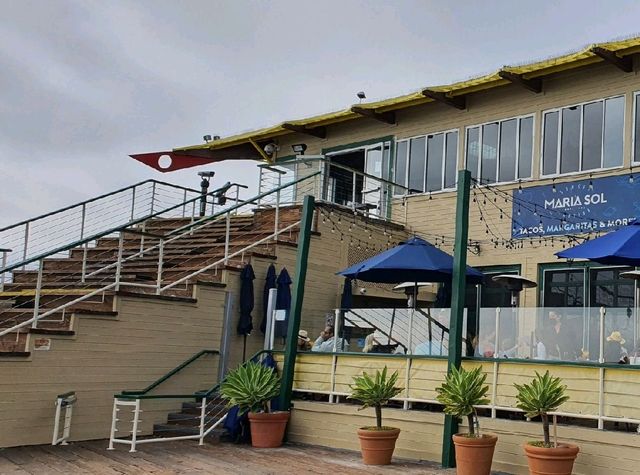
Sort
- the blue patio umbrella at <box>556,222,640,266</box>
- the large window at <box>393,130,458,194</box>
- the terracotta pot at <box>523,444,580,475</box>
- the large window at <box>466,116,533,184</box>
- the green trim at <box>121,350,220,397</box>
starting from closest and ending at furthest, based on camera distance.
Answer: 1. the terracotta pot at <box>523,444,580,475</box>
2. the blue patio umbrella at <box>556,222,640,266</box>
3. the green trim at <box>121,350,220,397</box>
4. the large window at <box>466,116,533,184</box>
5. the large window at <box>393,130,458,194</box>

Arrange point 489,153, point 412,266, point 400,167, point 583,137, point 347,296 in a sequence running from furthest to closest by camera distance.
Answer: point 400,167, point 489,153, point 347,296, point 583,137, point 412,266

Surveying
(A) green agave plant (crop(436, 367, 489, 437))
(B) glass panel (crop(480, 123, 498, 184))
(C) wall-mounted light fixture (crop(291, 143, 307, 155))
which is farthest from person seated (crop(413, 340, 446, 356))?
(C) wall-mounted light fixture (crop(291, 143, 307, 155))

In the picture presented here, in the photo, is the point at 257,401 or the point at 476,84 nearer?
the point at 257,401

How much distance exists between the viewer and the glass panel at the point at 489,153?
15609 mm

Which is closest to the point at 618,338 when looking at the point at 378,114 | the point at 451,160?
the point at 451,160

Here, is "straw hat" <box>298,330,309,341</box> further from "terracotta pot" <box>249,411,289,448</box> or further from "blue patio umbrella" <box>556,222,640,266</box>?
"blue patio umbrella" <box>556,222,640,266</box>

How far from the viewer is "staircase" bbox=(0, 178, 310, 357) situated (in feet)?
36.9

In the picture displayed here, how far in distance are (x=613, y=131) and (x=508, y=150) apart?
2131 mm

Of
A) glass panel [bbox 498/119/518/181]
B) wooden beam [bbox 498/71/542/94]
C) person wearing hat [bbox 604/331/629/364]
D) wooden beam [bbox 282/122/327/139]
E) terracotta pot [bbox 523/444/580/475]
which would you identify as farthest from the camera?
wooden beam [bbox 282/122/327/139]

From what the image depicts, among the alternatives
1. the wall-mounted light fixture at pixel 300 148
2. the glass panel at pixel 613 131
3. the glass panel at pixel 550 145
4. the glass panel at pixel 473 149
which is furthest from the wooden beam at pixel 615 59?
the wall-mounted light fixture at pixel 300 148

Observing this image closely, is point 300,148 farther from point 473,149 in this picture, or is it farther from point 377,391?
point 377,391

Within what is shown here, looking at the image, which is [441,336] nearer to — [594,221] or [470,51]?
[594,221]

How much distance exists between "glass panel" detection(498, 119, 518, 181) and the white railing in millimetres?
3944

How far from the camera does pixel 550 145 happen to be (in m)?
14.7
